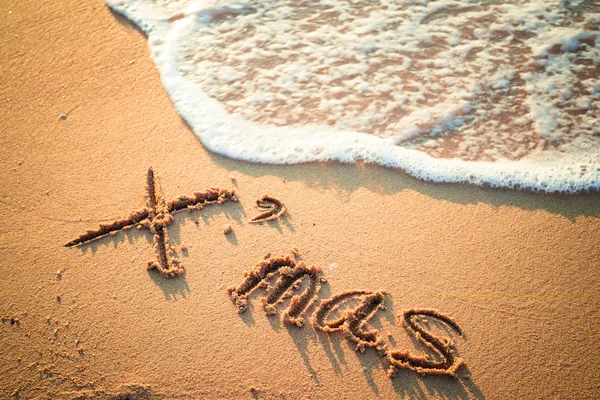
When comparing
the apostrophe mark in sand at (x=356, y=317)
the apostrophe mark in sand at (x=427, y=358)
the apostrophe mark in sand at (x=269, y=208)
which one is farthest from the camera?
the apostrophe mark in sand at (x=269, y=208)

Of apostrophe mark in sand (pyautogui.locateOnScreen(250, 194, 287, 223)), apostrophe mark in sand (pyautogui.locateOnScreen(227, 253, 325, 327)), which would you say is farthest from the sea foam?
apostrophe mark in sand (pyautogui.locateOnScreen(227, 253, 325, 327))

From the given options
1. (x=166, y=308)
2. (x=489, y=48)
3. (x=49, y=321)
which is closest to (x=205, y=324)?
(x=166, y=308)

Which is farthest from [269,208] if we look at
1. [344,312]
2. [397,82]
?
[397,82]

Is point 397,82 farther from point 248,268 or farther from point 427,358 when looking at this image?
point 427,358

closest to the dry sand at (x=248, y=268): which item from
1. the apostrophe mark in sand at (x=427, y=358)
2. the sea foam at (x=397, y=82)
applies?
the apostrophe mark in sand at (x=427, y=358)

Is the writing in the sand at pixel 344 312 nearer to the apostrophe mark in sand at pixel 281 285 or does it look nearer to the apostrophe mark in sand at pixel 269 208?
the apostrophe mark in sand at pixel 281 285

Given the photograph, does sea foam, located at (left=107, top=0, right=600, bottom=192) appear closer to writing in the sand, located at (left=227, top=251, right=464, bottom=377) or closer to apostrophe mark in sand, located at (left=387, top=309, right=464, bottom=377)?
writing in the sand, located at (left=227, top=251, right=464, bottom=377)
